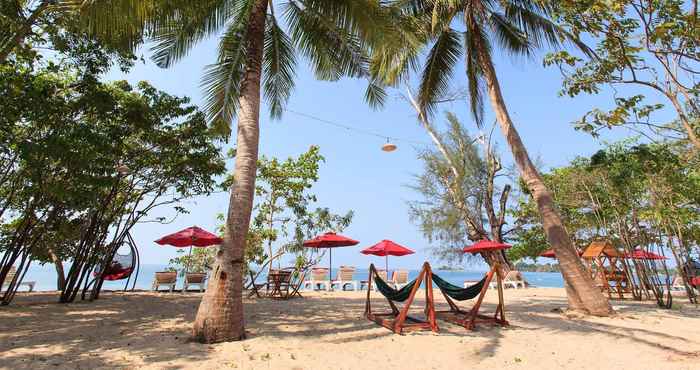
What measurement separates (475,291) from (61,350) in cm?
617

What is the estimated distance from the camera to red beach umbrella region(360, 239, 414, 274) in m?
13.4

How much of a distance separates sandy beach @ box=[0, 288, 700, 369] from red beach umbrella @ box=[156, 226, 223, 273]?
3.77 m

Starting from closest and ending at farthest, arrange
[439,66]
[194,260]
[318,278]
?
1. [439,66]
2. [318,278]
3. [194,260]

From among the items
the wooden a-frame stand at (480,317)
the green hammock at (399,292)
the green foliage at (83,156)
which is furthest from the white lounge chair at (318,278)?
the green hammock at (399,292)

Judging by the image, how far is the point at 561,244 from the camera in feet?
27.2

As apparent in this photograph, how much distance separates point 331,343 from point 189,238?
25.9 ft

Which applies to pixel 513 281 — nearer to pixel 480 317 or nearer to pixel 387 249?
pixel 387 249

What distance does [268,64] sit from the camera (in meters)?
8.78

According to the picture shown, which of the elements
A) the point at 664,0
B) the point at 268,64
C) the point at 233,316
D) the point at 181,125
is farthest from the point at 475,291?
the point at 181,125

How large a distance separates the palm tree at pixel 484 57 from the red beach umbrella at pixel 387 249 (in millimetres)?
5115

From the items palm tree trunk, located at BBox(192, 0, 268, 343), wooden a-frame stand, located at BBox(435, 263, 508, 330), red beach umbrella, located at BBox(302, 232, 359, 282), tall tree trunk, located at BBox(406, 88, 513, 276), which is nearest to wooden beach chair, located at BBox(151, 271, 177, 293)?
red beach umbrella, located at BBox(302, 232, 359, 282)

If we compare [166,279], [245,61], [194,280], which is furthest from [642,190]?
[166,279]

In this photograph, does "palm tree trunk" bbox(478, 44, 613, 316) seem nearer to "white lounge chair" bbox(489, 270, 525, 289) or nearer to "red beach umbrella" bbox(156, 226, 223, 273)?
"red beach umbrella" bbox(156, 226, 223, 273)

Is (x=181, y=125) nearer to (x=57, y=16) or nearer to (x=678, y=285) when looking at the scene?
(x=57, y=16)
